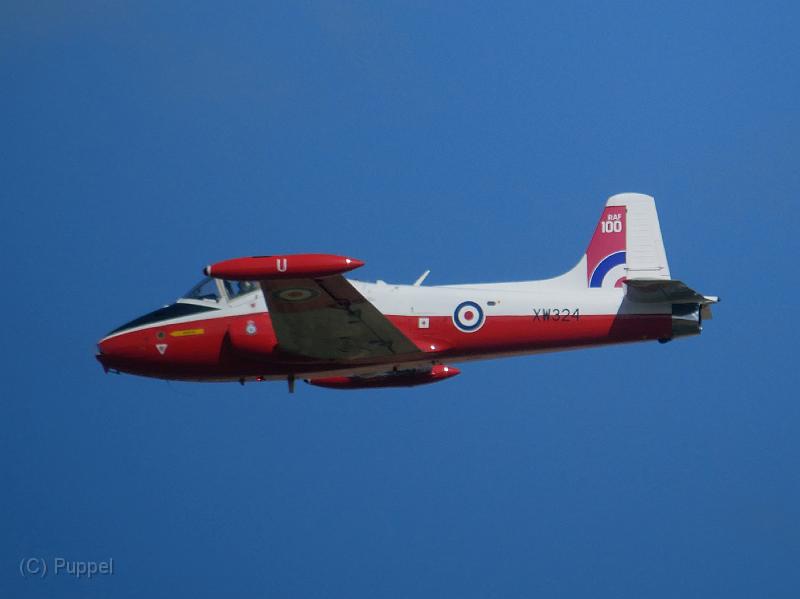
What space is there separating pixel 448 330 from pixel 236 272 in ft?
16.8

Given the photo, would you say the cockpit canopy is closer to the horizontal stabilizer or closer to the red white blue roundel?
the red white blue roundel

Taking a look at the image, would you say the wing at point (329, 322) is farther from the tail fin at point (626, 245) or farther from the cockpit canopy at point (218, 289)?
the tail fin at point (626, 245)

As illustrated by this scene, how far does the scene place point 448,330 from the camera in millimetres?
24469

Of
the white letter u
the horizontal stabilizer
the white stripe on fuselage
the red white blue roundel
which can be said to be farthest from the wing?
the horizontal stabilizer

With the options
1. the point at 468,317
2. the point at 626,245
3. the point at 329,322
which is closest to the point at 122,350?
the point at 329,322

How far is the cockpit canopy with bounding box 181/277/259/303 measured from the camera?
24578 mm

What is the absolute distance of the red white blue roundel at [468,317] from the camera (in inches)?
962

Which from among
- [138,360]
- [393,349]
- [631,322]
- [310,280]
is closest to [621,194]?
[631,322]

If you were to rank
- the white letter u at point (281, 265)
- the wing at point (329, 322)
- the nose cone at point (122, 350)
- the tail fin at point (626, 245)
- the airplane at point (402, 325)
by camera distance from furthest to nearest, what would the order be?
the nose cone at point (122, 350) < the tail fin at point (626, 245) < the airplane at point (402, 325) < the wing at point (329, 322) < the white letter u at point (281, 265)

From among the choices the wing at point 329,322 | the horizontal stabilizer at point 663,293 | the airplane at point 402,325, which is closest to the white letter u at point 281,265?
the wing at point 329,322

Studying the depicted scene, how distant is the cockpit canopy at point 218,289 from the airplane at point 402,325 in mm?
19

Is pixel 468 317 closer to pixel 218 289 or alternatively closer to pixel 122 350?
pixel 218 289

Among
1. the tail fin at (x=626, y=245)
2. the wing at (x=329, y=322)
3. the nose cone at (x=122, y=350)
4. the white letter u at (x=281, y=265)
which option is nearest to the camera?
the white letter u at (x=281, y=265)

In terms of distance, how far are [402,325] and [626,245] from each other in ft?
15.6
